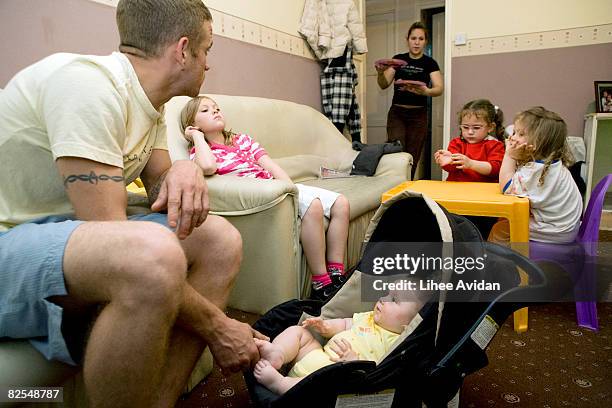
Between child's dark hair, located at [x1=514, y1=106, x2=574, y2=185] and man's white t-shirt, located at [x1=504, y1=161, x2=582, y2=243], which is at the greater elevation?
child's dark hair, located at [x1=514, y1=106, x2=574, y2=185]

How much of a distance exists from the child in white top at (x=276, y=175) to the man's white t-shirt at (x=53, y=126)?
779 mm

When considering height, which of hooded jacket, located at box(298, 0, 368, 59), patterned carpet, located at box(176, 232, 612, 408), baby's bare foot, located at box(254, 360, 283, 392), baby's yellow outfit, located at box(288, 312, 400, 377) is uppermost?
hooded jacket, located at box(298, 0, 368, 59)

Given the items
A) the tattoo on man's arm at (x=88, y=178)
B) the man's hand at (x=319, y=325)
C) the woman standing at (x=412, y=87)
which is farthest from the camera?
the woman standing at (x=412, y=87)

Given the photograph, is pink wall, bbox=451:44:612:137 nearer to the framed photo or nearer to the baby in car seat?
the framed photo

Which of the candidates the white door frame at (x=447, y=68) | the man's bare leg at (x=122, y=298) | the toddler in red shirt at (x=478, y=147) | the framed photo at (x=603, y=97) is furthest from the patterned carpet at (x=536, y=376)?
the white door frame at (x=447, y=68)

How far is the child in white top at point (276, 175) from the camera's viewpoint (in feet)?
5.73

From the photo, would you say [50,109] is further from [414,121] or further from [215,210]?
[414,121]

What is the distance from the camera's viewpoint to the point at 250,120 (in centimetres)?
242

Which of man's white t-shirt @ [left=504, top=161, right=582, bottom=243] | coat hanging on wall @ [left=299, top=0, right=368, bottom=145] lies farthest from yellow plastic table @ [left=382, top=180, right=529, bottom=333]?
coat hanging on wall @ [left=299, top=0, right=368, bottom=145]

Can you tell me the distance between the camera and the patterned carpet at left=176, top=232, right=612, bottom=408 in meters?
1.17

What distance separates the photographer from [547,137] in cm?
163

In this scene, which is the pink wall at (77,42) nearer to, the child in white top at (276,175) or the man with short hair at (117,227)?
the child in white top at (276,175)

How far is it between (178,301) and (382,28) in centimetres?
493

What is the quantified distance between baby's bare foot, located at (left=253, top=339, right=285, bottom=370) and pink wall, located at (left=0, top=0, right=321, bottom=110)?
1.47 metres
